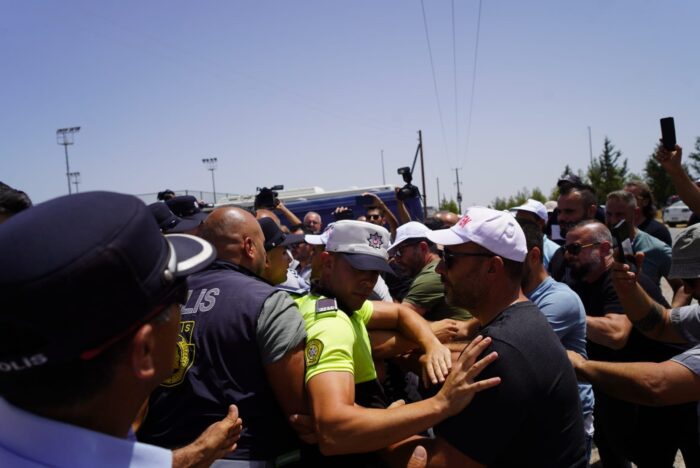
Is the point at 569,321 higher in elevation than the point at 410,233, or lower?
lower

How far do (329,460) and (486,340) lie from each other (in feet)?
3.13

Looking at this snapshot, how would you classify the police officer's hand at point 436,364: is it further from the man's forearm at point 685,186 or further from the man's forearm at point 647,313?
the man's forearm at point 685,186

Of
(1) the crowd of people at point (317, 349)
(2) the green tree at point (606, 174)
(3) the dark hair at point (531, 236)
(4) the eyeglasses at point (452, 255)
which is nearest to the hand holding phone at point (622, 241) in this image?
(1) the crowd of people at point (317, 349)

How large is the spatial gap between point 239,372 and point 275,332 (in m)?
0.23

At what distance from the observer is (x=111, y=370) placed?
1064 millimetres

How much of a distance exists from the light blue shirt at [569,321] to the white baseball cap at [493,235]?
33.5 inches

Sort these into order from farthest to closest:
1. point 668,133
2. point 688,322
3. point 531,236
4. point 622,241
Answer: point 668,133, point 531,236, point 622,241, point 688,322

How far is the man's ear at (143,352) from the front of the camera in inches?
42.2

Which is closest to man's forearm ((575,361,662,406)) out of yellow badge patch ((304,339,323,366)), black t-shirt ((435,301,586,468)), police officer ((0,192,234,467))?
black t-shirt ((435,301,586,468))

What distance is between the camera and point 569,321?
121 inches

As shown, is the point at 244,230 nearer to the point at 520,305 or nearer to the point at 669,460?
the point at 520,305

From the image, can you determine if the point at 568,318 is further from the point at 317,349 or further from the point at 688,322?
the point at 317,349

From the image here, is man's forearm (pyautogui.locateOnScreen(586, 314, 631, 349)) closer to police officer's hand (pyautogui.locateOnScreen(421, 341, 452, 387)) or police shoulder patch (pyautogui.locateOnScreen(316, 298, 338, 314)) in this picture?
police officer's hand (pyautogui.locateOnScreen(421, 341, 452, 387))

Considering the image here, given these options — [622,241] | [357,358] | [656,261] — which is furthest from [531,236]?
[656,261]
